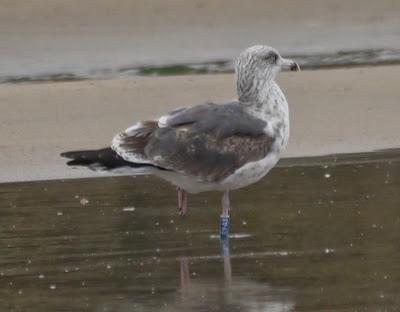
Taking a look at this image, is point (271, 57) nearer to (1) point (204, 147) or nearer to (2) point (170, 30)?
(1) point (204, 147)

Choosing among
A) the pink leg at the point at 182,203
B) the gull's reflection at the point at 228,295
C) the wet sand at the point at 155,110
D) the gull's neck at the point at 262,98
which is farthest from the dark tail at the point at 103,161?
the wet sand at the point at 155,110

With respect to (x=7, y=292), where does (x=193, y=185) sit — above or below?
above

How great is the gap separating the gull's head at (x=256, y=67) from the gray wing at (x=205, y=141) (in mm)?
286

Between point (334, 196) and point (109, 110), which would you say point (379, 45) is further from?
point (334, 196)

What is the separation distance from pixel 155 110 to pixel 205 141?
4.91 meters

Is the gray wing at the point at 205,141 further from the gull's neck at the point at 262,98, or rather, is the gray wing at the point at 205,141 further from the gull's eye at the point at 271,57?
the gull's eye at the point at 271,57

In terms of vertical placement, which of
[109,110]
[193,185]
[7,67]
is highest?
[7,67]

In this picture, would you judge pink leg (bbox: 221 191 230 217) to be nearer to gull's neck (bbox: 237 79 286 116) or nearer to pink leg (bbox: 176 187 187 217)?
pink leg (bbox: 176 187 187 217)

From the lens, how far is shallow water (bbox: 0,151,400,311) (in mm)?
7660

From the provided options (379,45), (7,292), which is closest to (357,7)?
(379,45)

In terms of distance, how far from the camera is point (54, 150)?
12.7 m

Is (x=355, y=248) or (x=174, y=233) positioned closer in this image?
(x=355, y=248)

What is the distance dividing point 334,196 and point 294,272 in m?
2.14

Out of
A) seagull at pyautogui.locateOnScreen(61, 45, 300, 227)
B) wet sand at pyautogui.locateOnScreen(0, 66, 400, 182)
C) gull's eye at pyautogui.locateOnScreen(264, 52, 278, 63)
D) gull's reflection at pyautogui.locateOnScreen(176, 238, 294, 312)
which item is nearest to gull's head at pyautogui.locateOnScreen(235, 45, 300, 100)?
gull's eye at pyautogui.locateOnScreen(264, 52, 278, 63)
